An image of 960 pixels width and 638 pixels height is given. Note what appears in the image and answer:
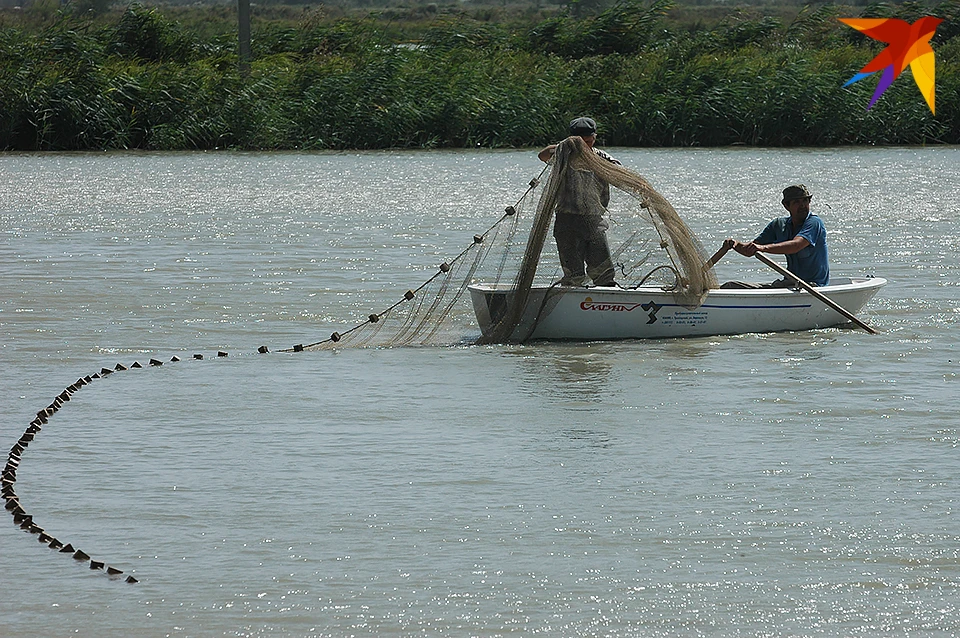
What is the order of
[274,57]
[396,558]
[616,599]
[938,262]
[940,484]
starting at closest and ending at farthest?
[616,599]
[396,558]
[940,484]
[938,262]
[274,57]

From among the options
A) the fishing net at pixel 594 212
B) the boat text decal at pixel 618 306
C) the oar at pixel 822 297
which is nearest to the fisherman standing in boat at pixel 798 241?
the oar at pixel 822 297

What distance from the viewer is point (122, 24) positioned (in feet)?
108

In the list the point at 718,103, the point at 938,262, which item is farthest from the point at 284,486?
the point at 718,103

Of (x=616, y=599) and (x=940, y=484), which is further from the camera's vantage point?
(x=940, y=484)

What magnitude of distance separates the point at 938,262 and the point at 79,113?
61.0 feet

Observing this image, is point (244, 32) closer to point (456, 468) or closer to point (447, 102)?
point (447, 102)

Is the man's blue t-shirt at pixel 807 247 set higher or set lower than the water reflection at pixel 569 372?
higher

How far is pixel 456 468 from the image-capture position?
21.4 ft

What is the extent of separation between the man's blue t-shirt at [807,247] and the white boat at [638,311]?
0.63ft

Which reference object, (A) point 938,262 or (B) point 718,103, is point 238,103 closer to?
(B) point 718,103

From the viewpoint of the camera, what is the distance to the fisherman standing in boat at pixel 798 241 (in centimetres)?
986

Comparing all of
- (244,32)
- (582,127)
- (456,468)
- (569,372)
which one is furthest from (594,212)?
(244,32)

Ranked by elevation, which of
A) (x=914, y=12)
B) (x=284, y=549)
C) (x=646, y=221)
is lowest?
(x=284, y=549)

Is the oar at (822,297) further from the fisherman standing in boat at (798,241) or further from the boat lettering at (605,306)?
the boat lettering at (605,306)
